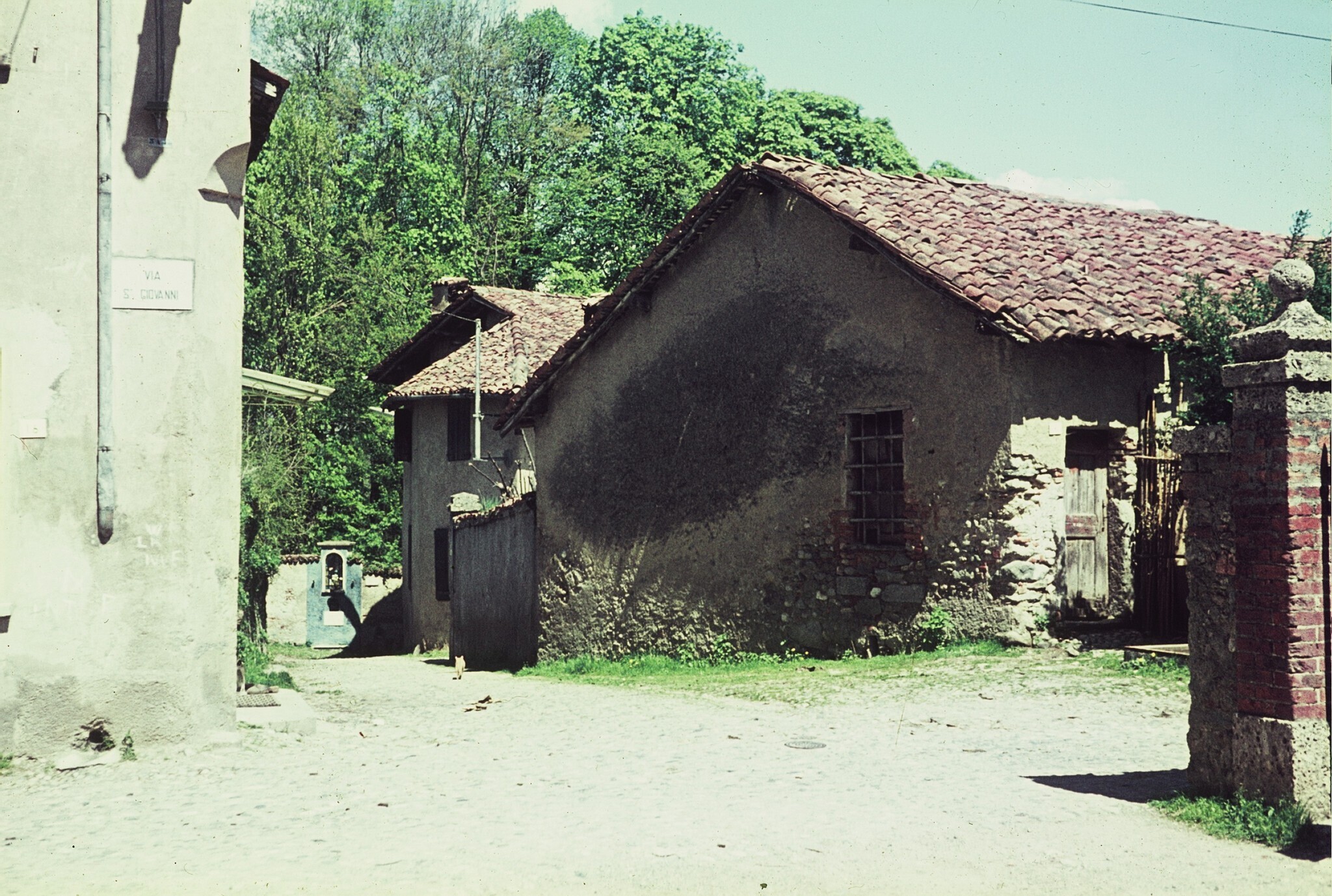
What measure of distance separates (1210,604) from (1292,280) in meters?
1.62

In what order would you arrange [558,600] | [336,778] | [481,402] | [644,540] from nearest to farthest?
[336,778], [644,540], [558,600], [481,402]

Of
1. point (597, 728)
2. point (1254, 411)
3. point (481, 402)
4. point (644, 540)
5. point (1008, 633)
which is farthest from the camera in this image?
point (481, 402)

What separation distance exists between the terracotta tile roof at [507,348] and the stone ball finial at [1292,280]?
64.7ft

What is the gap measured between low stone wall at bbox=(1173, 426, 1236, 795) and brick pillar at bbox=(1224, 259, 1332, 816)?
15cm

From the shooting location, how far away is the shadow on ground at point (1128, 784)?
6.88m

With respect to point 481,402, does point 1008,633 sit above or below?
below

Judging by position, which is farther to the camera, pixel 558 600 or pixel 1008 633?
pixel 558 600

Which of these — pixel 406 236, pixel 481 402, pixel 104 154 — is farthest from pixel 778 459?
pixel 406 236

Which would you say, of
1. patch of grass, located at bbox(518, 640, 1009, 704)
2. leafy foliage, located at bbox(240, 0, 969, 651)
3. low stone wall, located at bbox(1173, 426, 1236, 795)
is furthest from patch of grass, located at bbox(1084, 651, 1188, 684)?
leafy foliage, located at bbox(240, 0, 969, 651)

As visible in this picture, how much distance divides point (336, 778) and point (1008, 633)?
286 inches

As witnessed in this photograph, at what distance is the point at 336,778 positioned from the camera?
7848 millimetres

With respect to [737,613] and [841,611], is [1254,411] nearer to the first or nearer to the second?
[841,611]

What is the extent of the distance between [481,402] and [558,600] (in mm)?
8499

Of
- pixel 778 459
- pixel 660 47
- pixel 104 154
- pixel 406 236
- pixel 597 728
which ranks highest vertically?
pixel 660 47
